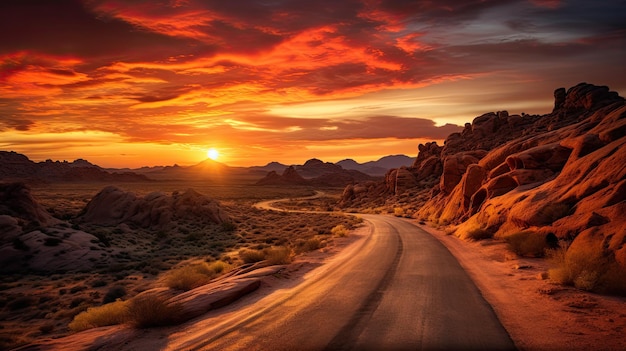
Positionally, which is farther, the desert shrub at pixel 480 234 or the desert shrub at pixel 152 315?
the desert shrub at pixel 480 234

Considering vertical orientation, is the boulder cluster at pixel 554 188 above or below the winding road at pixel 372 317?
above

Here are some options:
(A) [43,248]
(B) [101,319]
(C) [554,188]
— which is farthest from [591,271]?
(A) [43,248]

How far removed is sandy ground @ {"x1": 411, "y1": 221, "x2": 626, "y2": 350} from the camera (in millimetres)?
7031

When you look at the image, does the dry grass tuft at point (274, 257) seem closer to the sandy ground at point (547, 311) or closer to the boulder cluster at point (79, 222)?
the sandy ground at point (547, 311)

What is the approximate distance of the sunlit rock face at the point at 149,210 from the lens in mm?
41031

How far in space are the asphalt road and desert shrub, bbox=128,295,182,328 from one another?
5.19 feet

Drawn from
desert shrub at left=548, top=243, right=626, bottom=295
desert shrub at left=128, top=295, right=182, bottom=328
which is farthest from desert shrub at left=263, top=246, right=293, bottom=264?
desert shrub at left=548, top=243, right=626, bottom=295

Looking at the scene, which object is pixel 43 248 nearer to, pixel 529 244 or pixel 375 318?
pixel 375 318

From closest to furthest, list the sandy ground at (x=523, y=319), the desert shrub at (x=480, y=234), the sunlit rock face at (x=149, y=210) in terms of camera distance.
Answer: the sandy ground at (x=523, y=319) → the desert shrub at (x=480, y=234) → the sunlit rock face at (x=149, y=210)

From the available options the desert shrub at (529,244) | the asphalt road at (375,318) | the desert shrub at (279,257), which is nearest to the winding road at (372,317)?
the asphalt road at (375,318)

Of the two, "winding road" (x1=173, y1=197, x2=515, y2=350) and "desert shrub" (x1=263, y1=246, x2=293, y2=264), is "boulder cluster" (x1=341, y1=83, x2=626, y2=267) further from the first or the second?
"desert shrub" (x1=263, y1=246, x2=293, y2=264)

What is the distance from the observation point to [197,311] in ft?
30.4

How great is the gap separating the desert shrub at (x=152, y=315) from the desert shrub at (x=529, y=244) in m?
14.4

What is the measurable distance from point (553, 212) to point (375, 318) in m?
13.0
